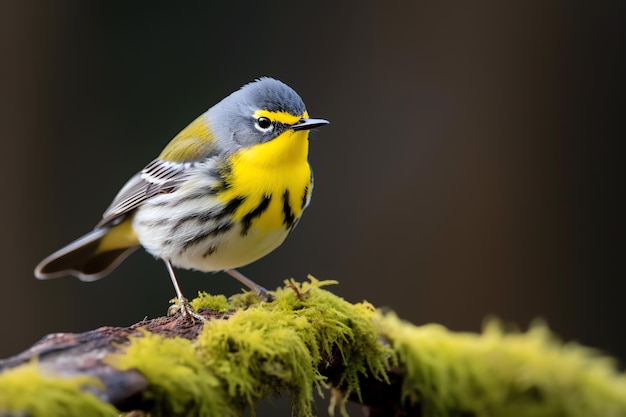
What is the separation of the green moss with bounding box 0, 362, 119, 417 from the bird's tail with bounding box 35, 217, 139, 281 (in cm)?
286

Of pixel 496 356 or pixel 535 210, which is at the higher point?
pixel 535 210

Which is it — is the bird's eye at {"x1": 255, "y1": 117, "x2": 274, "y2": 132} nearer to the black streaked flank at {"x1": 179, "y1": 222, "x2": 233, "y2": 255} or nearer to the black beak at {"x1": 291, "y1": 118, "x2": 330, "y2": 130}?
the black beak at {"x1": 291, "y1": 118, "x2": 330, "y2": 130}

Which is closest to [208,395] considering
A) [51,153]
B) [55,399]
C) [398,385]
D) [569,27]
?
[55,399]

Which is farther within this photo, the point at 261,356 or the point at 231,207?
the point at 231,207

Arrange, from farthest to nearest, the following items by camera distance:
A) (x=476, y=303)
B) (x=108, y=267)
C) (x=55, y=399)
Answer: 1. (x=476, y=303)
2. (x=108, y=267)
3. (x=55, y=399)

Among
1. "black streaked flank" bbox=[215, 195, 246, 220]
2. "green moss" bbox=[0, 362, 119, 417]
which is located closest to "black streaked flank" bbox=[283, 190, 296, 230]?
"black streaked flank" bbox=[215, 195, 246, 220]

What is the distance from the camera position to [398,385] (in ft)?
9.34

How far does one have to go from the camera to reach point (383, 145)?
7.89 m

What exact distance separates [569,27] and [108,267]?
5625 millimetres

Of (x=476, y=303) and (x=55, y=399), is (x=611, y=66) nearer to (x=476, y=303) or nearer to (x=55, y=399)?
(x=476, y=303)

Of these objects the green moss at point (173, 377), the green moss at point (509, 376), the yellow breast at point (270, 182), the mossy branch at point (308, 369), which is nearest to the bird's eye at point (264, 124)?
the yellow breast at point (270, 182)

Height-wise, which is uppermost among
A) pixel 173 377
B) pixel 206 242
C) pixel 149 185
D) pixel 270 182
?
pixel 270 182

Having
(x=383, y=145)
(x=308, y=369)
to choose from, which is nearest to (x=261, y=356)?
(x=308, y=369)

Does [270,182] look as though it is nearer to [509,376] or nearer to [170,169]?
[170,169]
